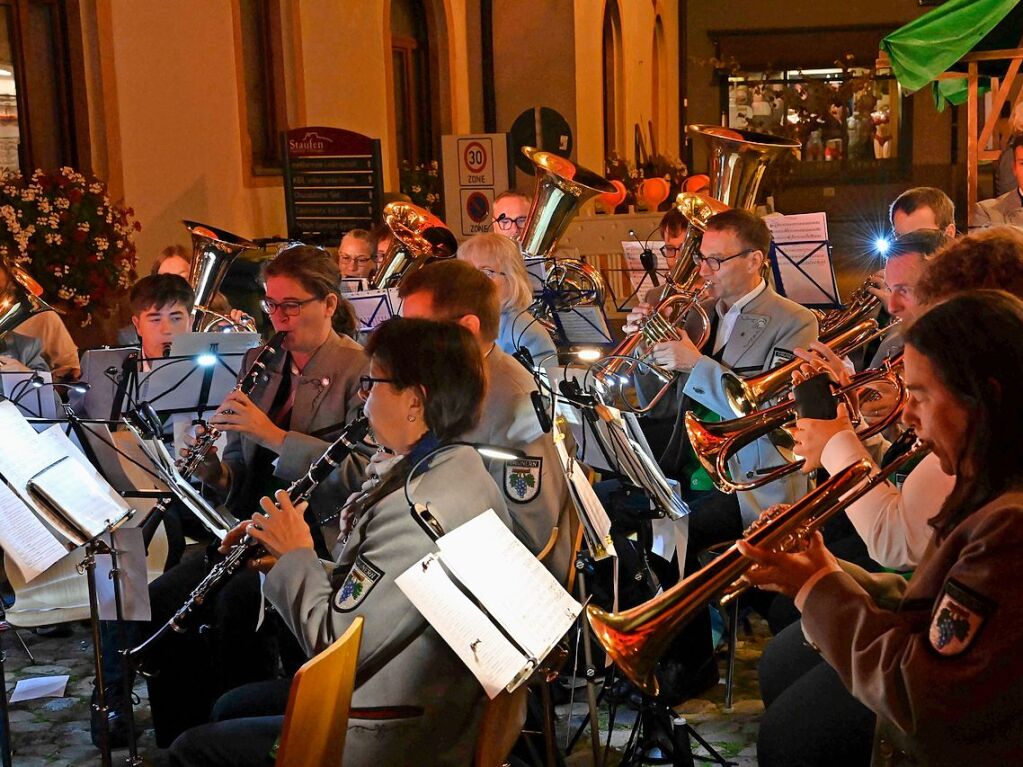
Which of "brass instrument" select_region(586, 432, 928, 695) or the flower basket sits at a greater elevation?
the flower basket

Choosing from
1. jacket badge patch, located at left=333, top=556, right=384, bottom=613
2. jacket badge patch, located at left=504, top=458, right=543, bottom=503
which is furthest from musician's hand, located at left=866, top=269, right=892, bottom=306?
jacket badge patch, located at left=333, top=556, right=384, bottom=613

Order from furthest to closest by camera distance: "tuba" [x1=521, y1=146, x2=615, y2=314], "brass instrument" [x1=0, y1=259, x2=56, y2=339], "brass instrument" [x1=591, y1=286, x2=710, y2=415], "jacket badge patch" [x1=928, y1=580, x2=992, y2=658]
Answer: "tuba" [x1=521, y1=146, x2=615, y2=314], "brass instrument" [x1=0, y1=259, x2=56, y2=339], "brass instrument" [x1=591, y1=286, x2=710, y2=415], "jacket badge patch" [x1=928, y1=580, x2=992, y2=658]

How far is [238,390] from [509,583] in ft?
5.79

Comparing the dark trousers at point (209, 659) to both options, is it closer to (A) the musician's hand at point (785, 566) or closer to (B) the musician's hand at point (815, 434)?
(B) the musician's hand at point (815, 434)

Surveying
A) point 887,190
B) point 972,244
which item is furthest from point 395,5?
point 887,190

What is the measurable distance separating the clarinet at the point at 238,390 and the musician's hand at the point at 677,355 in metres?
1.26

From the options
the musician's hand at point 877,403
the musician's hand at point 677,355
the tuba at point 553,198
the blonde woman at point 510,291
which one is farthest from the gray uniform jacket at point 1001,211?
the musician's hand at point 877,403

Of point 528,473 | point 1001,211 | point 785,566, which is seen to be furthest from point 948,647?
point 1001,211

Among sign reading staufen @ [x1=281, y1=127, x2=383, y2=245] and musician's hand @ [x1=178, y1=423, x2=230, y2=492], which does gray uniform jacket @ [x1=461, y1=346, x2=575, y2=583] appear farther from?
sign reading staufen @ [x1=281, y1=127, x2=383, y2=245]

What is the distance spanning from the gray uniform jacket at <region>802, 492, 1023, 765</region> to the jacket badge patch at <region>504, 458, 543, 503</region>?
1.00m

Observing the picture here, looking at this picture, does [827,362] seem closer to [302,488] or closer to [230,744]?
[302,488]

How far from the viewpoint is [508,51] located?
1282cm

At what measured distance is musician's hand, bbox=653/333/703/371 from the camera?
4086 mm

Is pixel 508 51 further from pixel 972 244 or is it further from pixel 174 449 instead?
pixel 972 244
